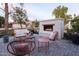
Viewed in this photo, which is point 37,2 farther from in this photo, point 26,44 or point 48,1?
point 26,44

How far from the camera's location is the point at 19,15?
3.37 metres

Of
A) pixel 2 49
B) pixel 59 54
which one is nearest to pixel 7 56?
pixel 2 49

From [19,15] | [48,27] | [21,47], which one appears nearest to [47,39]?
[48,27]

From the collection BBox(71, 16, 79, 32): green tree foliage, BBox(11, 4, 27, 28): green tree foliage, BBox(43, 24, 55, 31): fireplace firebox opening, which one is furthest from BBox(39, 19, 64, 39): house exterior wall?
BBox(11, 4, 27, 28): green tree foliage

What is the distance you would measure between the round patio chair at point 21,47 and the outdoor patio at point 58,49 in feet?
0.23

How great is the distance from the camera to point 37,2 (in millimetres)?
3363

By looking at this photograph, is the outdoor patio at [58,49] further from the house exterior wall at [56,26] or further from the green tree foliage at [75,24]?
the green tree foliage at [75,24]

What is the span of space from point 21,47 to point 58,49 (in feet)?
2.12

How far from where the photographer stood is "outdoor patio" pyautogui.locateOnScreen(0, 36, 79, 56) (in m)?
3.38

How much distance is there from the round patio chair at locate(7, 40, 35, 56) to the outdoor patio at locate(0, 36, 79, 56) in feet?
0.23

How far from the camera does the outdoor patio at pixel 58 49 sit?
3379mm

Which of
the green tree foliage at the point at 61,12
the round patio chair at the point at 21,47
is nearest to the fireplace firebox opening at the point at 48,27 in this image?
the green tree foliage at the point at 61,12

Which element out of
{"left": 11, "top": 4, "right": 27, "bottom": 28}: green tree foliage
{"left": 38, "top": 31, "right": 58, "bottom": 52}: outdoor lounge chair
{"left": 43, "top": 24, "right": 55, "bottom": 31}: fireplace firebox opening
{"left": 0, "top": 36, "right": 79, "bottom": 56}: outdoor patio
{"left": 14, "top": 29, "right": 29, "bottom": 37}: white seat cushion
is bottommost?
{"left": 0, "top": 36, "right": 79, "bottom": 56}: outdoor patio

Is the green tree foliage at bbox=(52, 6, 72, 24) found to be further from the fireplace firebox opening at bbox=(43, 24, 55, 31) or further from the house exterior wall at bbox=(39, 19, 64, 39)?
the fireplace firebox opening at bbox=(43, 24, 55, 31)
